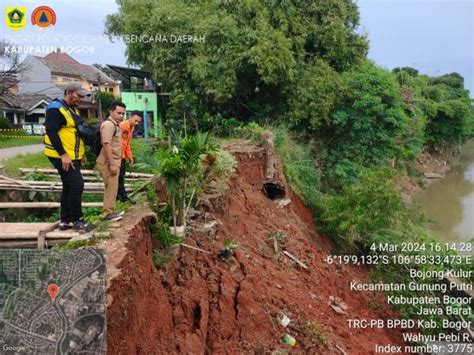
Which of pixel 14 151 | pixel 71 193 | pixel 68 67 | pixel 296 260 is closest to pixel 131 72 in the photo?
pixel 14 151

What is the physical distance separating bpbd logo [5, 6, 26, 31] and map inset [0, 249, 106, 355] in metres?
7.36

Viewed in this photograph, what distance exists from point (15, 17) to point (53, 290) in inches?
307

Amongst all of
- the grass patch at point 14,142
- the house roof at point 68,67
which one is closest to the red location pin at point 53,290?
the grass patch at point 14,142

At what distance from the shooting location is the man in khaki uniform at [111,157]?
14.5ft

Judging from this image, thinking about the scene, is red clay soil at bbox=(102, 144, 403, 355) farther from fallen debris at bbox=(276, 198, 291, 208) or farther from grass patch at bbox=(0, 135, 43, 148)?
grass patch at bbox=(0, 135, 43, 148)

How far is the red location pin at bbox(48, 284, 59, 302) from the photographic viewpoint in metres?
2.36

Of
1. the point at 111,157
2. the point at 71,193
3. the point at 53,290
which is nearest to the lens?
the point at 53,290

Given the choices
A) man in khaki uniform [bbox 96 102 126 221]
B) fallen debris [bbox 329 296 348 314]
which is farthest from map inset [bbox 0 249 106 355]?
fallen debris [bbox 329 296 348 314]

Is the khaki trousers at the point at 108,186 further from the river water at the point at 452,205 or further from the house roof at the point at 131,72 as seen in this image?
the house roof at the point at 131,72

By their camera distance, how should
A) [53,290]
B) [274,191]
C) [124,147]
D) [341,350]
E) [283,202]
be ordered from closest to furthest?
[53,290]
[341,350]
[124,147]
[283,202]
[274,191]

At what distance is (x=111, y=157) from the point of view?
14.5ft

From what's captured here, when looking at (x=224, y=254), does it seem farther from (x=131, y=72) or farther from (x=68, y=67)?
(x=68, y=67)

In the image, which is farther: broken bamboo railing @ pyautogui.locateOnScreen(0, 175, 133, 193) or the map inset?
broken bamboo railing @ pyautogui.locateOnScreen(0, 175, 133, 193)

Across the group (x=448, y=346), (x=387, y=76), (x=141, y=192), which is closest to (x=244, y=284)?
(x=141, y=192)
